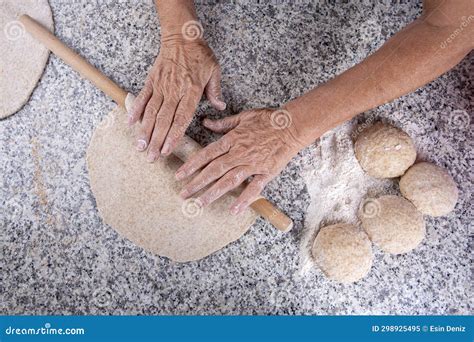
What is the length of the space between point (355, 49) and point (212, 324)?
3.03ft

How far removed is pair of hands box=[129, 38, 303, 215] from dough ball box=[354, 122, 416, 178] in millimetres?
207

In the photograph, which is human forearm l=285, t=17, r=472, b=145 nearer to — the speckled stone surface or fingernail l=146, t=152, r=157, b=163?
the speckled stone surface

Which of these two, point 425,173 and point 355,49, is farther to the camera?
point 355,49

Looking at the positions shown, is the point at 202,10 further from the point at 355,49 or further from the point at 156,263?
the point at 156,263

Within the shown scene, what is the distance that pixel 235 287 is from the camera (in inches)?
52.5

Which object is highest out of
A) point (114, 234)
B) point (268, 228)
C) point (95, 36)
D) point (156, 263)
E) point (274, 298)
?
point (95, 36)

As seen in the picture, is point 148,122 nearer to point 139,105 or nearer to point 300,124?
point 139,105

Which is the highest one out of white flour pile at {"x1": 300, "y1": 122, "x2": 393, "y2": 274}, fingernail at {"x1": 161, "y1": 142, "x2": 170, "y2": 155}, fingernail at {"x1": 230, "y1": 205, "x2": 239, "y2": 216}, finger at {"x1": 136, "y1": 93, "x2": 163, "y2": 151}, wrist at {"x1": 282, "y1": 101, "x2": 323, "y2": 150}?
finger at {"x1": 136, "y1": 93, "x2": 163, "y2": 151}

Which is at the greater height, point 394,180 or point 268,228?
point 268,228

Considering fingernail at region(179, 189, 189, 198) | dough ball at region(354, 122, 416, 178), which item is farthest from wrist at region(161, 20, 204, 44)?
dough ball at region(354, 122, 416, 178)

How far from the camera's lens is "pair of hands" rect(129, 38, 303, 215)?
3.84 feet

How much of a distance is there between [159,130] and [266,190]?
371 mm

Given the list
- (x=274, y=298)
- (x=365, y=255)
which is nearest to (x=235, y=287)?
(x=274, y=298)

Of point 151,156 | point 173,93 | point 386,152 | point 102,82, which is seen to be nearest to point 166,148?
point 151,156
